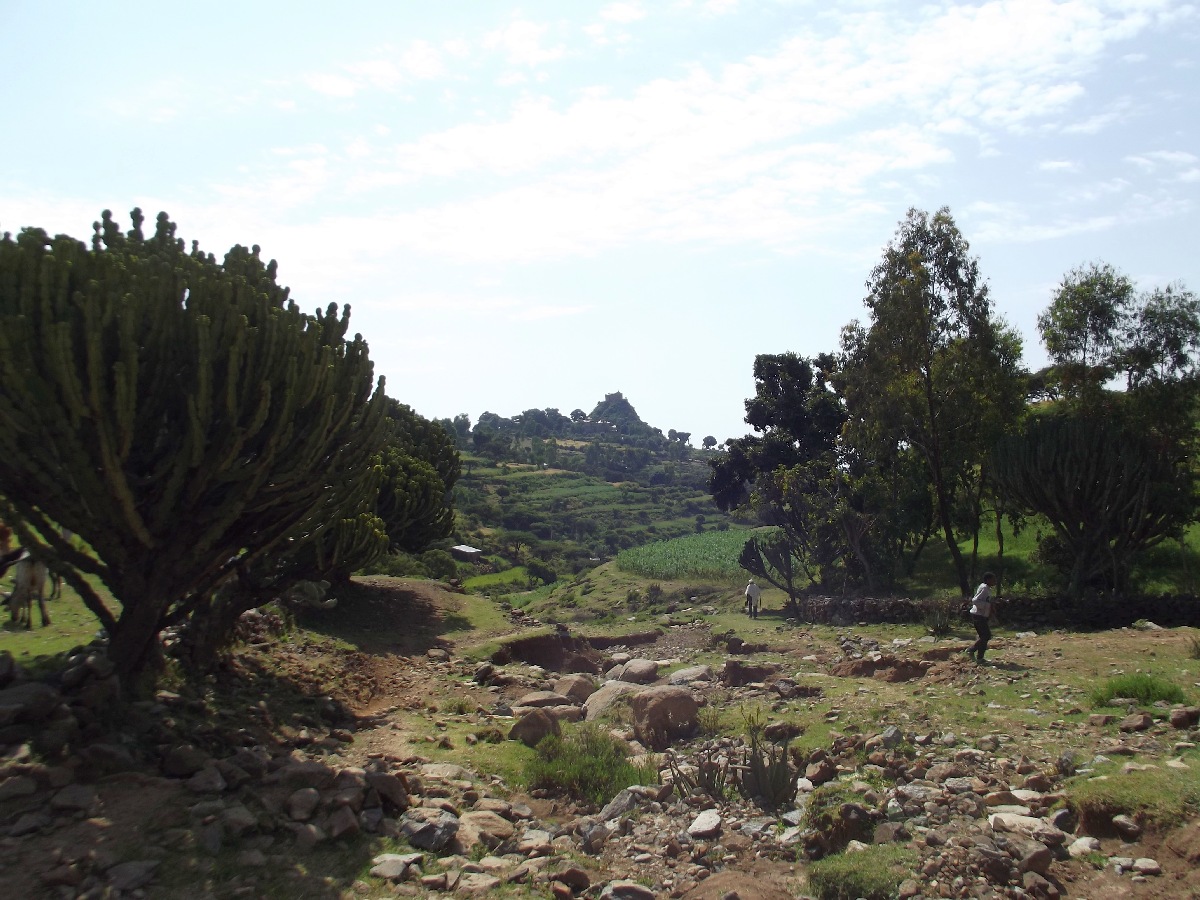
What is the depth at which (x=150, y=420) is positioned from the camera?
354 inches

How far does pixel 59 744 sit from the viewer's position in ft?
23.9

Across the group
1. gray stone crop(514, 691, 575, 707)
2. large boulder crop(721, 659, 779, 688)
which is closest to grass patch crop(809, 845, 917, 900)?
gray stone crop(514, 691, 575, 707)

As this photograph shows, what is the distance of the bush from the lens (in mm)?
9438

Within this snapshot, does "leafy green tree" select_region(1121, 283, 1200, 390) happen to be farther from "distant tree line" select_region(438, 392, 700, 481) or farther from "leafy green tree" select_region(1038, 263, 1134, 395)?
"distant tree line" select_region(438, 392, 700, 481)

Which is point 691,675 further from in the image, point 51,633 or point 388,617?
point 51,633

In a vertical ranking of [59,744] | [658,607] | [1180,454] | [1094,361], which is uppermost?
[1094,361]

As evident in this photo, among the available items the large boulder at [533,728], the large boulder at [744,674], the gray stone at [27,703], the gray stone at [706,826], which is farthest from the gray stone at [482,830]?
the large boulder at [744,674]

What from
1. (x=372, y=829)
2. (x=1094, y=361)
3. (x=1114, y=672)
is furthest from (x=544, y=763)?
(x=1094, y=361)

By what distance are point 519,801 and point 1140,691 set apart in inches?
289

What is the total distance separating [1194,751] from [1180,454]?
1553cm

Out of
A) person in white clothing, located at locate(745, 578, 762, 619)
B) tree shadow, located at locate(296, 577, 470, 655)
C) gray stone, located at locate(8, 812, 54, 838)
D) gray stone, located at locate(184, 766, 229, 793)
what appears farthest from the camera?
person in white clothing, located at locate(745, 578, 762, 619)

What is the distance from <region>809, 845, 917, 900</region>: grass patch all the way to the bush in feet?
9.32

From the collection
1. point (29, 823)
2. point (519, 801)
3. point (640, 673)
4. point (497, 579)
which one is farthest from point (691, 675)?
point (497, 579)

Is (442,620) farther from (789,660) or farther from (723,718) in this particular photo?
(723,718)
